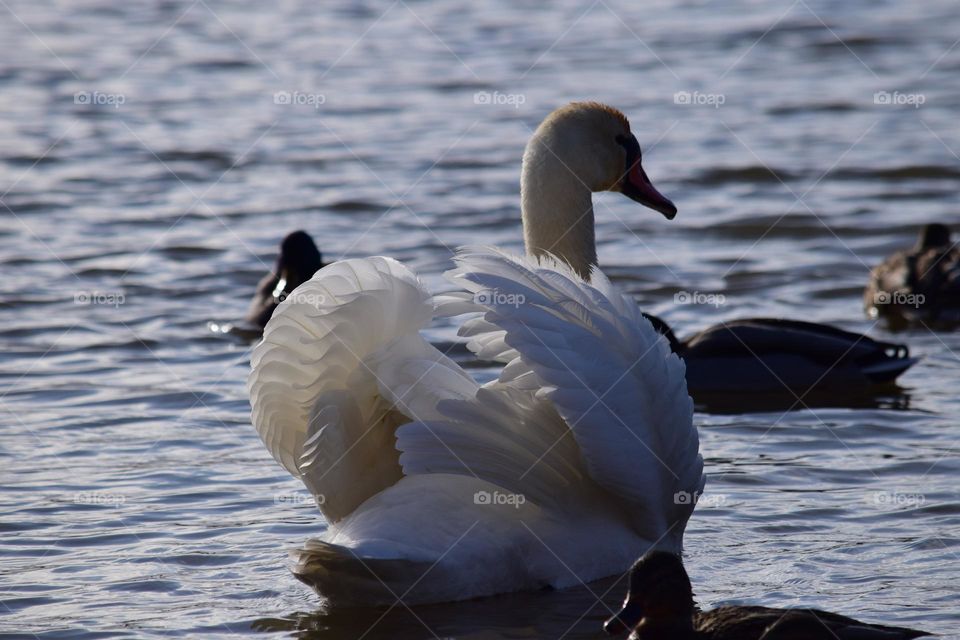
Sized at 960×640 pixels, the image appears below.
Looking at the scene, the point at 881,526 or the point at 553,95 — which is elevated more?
the point at 553,95

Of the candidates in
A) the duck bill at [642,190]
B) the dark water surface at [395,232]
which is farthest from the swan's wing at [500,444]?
the duck bill at [642,190]

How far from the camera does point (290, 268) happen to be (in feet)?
36.2

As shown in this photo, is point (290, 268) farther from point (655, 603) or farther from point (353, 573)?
point (655, 603)

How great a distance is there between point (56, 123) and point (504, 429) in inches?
509

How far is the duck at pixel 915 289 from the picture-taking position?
10812mm

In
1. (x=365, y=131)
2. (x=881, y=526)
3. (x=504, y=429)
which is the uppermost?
(x=365, y=131)

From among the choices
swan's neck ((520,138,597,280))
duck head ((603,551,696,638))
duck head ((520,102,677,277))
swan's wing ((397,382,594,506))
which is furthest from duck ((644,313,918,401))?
duck head ((603,551,696,638))

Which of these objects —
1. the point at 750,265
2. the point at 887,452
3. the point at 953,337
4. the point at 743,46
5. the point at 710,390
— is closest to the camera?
the point at 887,452

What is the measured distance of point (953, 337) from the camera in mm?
10406

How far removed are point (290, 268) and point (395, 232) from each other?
6.85ft

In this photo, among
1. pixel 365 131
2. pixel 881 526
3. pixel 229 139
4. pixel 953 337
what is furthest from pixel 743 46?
→ pixel 881 526

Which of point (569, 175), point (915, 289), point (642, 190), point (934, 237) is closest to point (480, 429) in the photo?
point (569, 175)

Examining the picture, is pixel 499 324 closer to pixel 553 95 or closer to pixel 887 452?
pixel 887 452

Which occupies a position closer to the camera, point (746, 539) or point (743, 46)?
point (746, 539)
